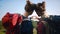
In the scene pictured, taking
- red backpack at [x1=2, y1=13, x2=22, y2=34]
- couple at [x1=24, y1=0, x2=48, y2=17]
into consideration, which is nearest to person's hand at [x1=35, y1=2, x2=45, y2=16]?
couple at [x1=24, y1=0, x2=48, y2=17]

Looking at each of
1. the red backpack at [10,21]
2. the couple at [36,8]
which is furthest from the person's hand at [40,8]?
the red backpack at [10,21]

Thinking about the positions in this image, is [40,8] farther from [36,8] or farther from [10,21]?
[10,21]

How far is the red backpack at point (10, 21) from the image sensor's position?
0.46 m

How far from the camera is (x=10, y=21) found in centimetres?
46

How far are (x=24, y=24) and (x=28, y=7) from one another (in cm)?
10

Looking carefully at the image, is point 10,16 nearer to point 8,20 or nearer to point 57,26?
point 8,20

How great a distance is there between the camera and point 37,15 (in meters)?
0.59

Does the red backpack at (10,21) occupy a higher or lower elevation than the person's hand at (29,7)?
lower

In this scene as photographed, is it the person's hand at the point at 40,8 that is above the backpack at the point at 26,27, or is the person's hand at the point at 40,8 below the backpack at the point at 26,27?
above

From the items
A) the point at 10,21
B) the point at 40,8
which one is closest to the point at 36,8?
the point at 40,8

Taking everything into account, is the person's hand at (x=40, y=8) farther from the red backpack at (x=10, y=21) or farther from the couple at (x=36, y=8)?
the red backpack at (x=10, y=21)

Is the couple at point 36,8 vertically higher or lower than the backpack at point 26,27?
higher

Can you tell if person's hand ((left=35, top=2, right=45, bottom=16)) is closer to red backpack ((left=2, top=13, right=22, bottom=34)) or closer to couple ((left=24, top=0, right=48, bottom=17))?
couple ((left=24, top=0, right=48, bottom=17))

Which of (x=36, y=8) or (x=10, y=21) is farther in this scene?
(x=36, y=8)
